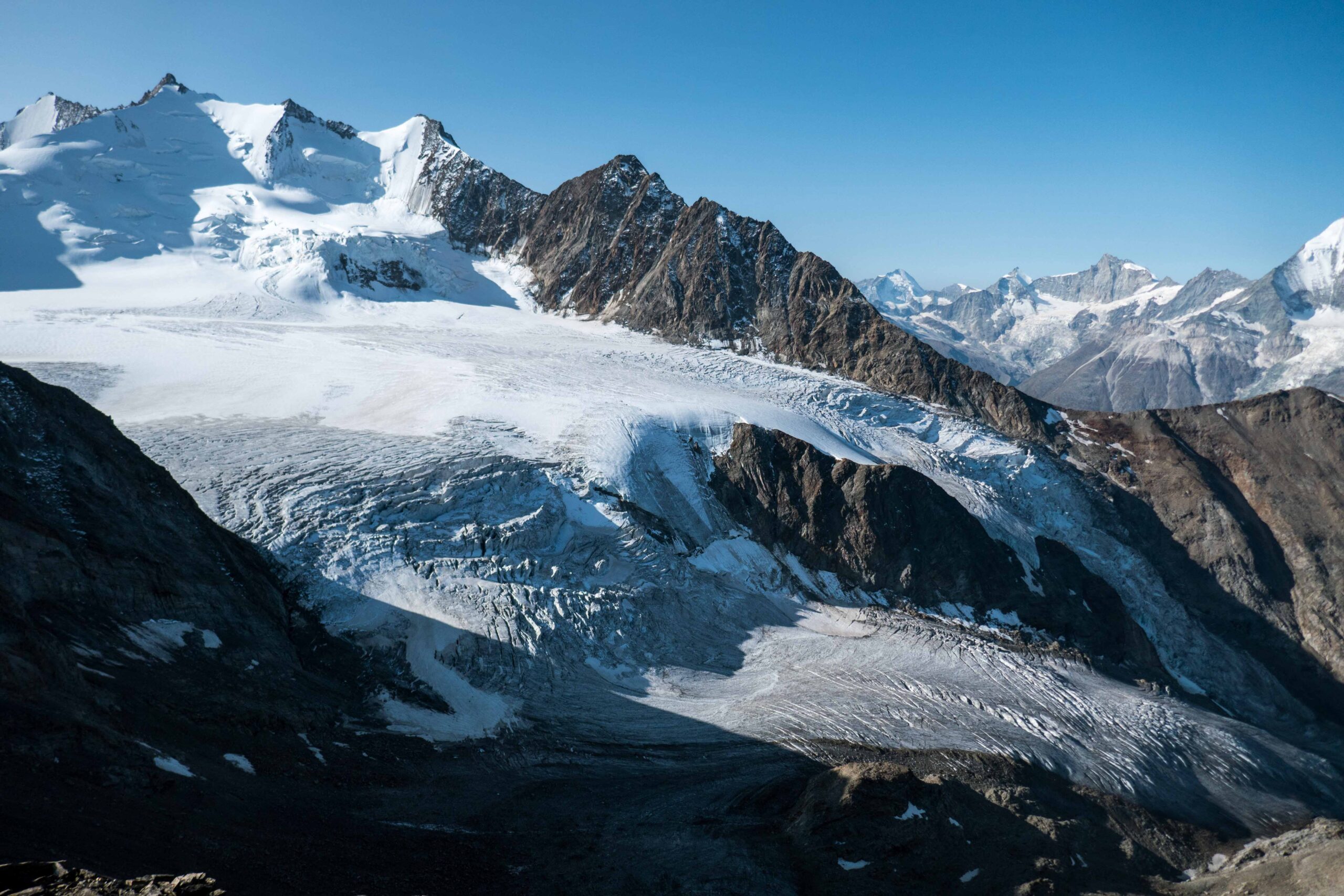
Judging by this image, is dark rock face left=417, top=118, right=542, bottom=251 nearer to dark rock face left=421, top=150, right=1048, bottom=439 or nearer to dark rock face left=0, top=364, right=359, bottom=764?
dark rock face left=421, top=150, right=1048, bottom=439

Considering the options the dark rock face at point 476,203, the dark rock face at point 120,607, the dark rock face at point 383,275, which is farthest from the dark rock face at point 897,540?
the dark rock face at point 476,203

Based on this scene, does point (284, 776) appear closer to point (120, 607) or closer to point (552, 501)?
point (120, 607)

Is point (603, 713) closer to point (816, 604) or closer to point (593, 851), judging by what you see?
point (593, 851)

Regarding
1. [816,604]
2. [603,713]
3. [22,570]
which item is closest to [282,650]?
[22,570]

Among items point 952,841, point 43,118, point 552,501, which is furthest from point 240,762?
point 43,118

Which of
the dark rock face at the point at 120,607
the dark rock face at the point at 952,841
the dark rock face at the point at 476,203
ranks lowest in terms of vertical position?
the dark rock face at the point at 952,841

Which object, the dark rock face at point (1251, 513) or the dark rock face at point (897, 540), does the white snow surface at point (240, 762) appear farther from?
the dark rock face at point (1251, 513)
